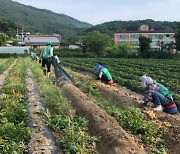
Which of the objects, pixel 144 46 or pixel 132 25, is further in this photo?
pixel 132 25

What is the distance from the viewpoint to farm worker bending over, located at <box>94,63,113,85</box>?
14875mm

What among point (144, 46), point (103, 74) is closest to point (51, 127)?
point (103, 74)

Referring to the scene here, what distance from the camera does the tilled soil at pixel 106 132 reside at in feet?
18.6

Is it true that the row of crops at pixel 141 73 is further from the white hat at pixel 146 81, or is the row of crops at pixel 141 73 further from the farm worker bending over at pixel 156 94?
the white hat at pixel 146 81

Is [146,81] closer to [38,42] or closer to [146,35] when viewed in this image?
[38,42]

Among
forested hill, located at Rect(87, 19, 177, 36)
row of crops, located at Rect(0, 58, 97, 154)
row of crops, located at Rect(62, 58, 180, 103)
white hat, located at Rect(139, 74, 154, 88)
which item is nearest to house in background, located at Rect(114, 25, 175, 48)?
forested hill, located at Rect(87, 19, 177, 36)

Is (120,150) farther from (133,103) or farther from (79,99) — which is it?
(133,103)

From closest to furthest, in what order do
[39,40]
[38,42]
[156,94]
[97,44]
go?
1. [156,94]
2. [97,44]
3. [38,42]
4. [39,40]

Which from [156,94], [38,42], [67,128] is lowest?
[67,128]

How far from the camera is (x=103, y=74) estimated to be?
15.1 metres

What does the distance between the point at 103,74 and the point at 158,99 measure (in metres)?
5.60

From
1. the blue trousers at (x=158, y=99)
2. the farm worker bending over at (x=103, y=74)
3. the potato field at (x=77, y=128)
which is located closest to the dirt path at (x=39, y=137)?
the potato field at (x=77, y=128)

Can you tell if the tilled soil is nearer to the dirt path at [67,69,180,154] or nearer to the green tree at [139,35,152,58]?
the dirt path at [67,69,180,154]

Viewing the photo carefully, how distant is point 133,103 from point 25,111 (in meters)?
3.94
